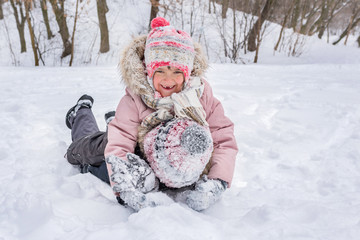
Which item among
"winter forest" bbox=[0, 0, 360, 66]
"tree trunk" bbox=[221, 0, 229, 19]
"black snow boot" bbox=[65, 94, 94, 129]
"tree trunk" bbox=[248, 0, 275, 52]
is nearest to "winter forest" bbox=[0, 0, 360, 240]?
"black snow boot" bbox=[65, 94, 94, 129]

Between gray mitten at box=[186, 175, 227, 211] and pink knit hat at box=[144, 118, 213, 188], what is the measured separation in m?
0.06

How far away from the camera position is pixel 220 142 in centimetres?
135

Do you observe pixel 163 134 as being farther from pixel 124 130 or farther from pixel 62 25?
pixel 62 25

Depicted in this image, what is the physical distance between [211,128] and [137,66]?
1.65 ft

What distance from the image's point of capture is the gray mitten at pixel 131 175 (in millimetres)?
1029

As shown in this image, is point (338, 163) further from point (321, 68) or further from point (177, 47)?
point (321, 68)

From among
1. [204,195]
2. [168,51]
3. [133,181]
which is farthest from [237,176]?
[168,51]

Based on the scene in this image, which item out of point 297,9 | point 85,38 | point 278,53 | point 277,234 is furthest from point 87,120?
point 297,9

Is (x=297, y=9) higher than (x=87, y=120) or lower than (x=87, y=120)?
higher

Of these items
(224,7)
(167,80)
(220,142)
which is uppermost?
(224,7)

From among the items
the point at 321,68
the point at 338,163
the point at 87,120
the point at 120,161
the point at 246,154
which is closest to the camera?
the point at 120,161

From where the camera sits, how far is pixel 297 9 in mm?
9961

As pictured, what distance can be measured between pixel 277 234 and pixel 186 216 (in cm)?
30

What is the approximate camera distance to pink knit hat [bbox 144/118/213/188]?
1042 millimetres
